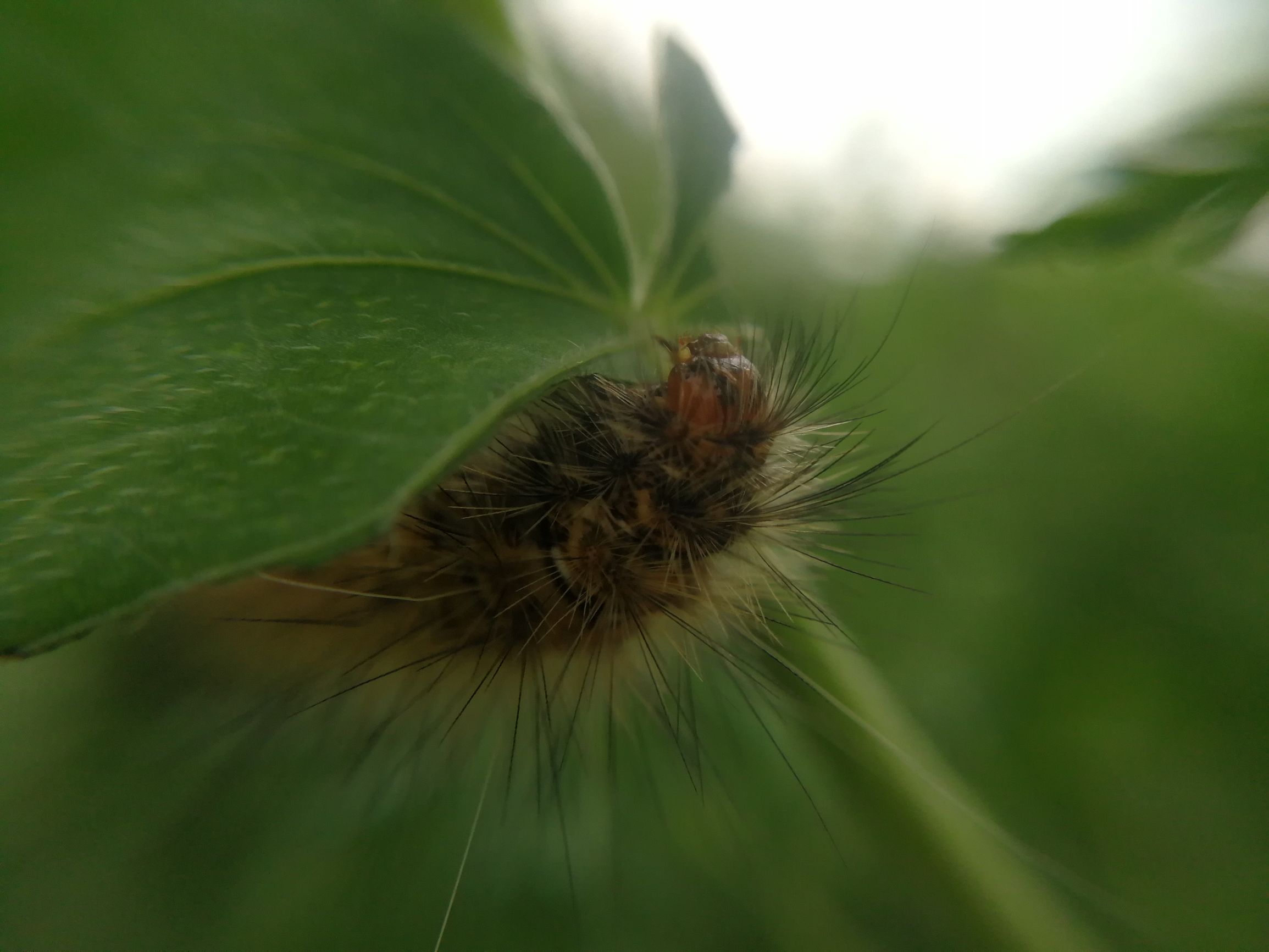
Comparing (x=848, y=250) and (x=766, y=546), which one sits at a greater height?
(x=848, y=250)

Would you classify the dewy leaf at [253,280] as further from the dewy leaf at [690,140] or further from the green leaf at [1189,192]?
the green leaf at [1189,192]

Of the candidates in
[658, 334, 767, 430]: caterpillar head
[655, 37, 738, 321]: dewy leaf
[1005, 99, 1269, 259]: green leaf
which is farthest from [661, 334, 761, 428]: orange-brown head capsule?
[1005, 99, 1269, 259]: green leaf

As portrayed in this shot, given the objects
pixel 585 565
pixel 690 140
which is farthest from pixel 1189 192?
pixel 585 565

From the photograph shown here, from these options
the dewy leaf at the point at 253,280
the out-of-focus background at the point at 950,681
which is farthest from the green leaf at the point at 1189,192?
the dewy leaf at the point at 253,280

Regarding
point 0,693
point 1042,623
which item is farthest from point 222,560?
point 1042,623

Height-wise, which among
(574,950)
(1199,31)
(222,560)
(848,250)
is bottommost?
(574,950)

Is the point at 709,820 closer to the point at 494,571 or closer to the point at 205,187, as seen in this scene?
the point at 494,571
